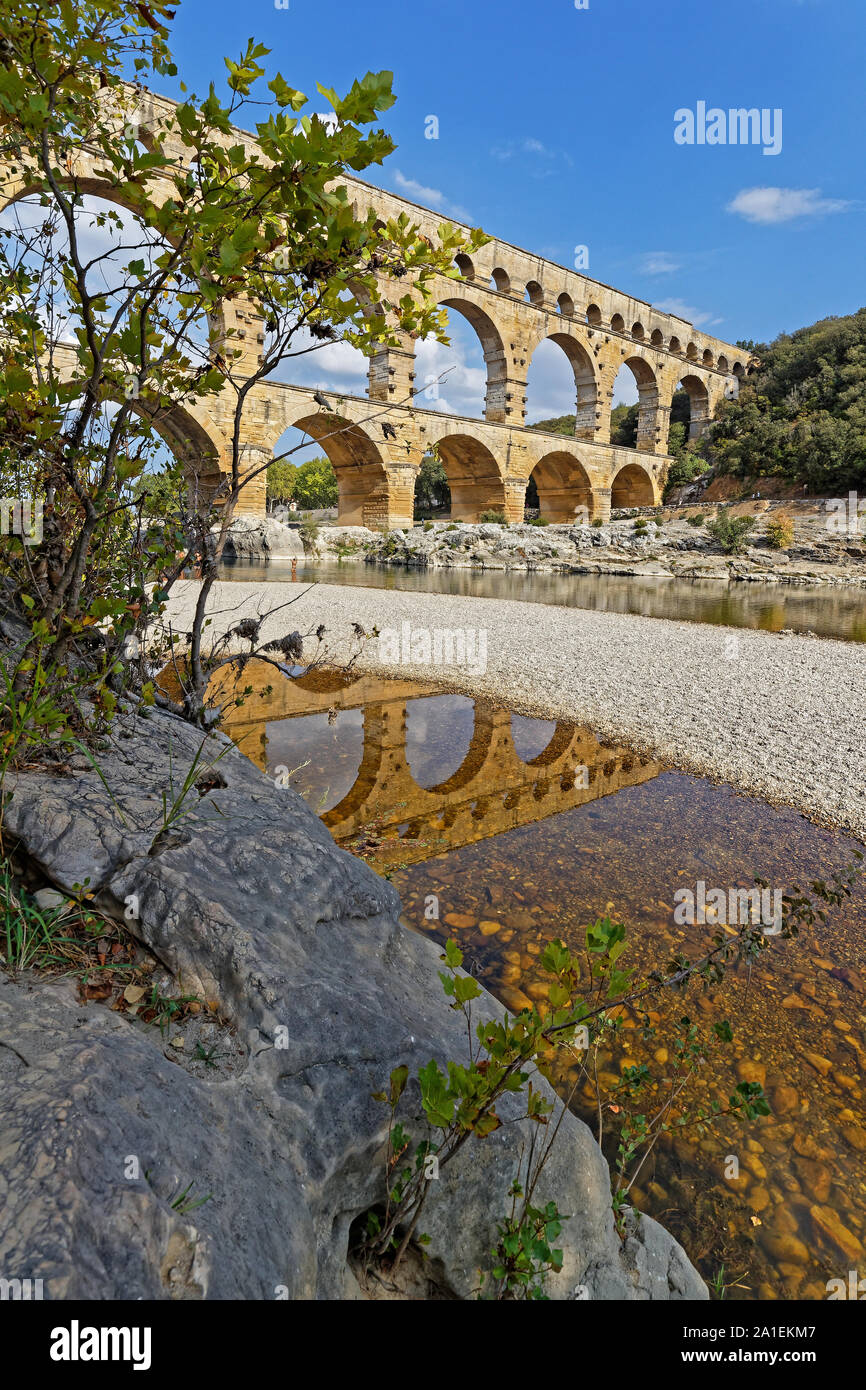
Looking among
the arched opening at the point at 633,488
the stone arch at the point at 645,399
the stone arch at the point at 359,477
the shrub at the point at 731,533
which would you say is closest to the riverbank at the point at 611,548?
the shrub at the point at 731,533

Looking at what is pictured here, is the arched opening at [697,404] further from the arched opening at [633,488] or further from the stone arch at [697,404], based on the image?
the arched opening at [633,488]

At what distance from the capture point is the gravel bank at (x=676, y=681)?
5.21 metres

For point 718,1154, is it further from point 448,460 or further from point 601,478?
point 601,478

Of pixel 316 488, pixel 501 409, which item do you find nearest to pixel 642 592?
pixel 501 409

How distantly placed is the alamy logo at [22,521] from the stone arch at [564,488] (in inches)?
1339

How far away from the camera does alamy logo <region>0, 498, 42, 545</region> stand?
224 centimetres

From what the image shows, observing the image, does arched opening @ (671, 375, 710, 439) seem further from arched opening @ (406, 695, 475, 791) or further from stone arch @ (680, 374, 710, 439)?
arched opening @ (406, 695, 475, 791)

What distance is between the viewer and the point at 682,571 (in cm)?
2348

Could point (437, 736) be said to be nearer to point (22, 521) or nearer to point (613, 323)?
point (22, 521)

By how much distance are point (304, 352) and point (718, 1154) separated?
295 centimetres

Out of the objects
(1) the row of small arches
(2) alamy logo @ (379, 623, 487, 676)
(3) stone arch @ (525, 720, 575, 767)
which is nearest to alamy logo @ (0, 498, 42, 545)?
(3) stone arch @ (525, 720, 575, 767)
